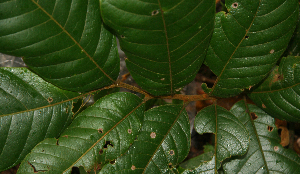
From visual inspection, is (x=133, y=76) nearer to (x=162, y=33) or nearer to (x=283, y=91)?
(x=162, y=33)

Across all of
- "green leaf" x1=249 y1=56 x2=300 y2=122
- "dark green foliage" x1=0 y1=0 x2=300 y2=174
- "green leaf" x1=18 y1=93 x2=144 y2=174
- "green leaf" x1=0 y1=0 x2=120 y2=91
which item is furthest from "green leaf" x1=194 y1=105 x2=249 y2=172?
"green leaf" x1=0 y1=0 x2=120 y2=91

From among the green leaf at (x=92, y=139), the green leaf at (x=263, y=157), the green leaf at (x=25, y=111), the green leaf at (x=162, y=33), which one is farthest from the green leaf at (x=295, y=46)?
the green leaf at (x=25, y=111)

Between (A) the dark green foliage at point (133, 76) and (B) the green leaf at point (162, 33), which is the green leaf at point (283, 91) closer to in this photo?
(A) the dark green foliage at point (133, 76)

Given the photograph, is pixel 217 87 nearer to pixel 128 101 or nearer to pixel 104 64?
pixel 128 101

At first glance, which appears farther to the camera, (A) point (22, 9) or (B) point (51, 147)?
(B) point (51, 147)

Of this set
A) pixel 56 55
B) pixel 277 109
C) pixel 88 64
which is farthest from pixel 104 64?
pixel 277 109
